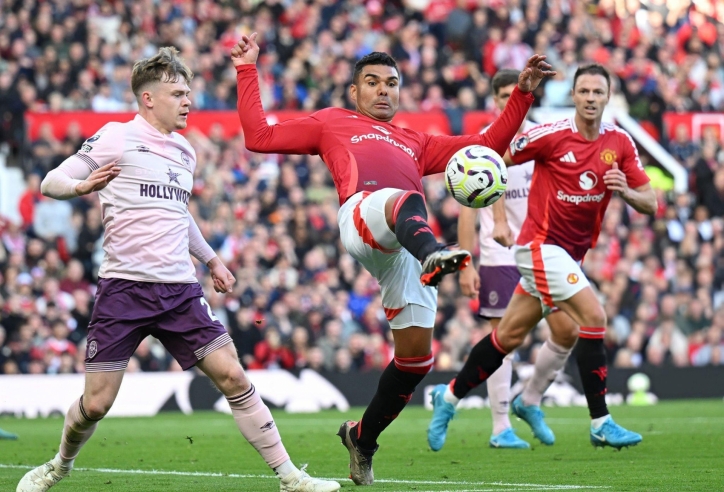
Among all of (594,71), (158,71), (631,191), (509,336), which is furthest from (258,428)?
(594,71)

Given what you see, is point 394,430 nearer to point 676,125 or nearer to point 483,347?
point 483,347

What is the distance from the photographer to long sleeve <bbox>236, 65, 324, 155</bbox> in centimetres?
717

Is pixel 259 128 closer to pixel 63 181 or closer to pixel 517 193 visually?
pixel 63 181

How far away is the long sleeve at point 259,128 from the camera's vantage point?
→ 7.17 meters

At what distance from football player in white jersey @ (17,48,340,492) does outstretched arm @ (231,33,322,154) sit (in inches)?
19.0

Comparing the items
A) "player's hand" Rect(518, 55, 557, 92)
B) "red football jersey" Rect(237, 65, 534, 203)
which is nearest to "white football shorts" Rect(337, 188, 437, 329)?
"red football jersey" Rect(237, 65, 534, 203)

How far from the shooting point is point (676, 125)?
2298 cm

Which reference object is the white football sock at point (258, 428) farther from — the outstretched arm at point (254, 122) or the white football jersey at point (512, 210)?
the white football jersey at point (512, 210)

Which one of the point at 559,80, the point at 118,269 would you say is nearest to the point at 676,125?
the point at 559,80

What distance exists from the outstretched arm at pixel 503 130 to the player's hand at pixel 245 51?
1.19 m

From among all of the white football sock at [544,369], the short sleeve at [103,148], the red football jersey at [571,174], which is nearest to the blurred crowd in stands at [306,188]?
the white football sock at [544,369]

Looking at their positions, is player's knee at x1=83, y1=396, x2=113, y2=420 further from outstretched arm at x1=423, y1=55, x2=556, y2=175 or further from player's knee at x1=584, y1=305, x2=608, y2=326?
player's knee at x1=584, y1=305, x2=608, y2=326

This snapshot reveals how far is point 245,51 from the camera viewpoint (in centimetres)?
723

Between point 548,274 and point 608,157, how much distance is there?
1030mm
